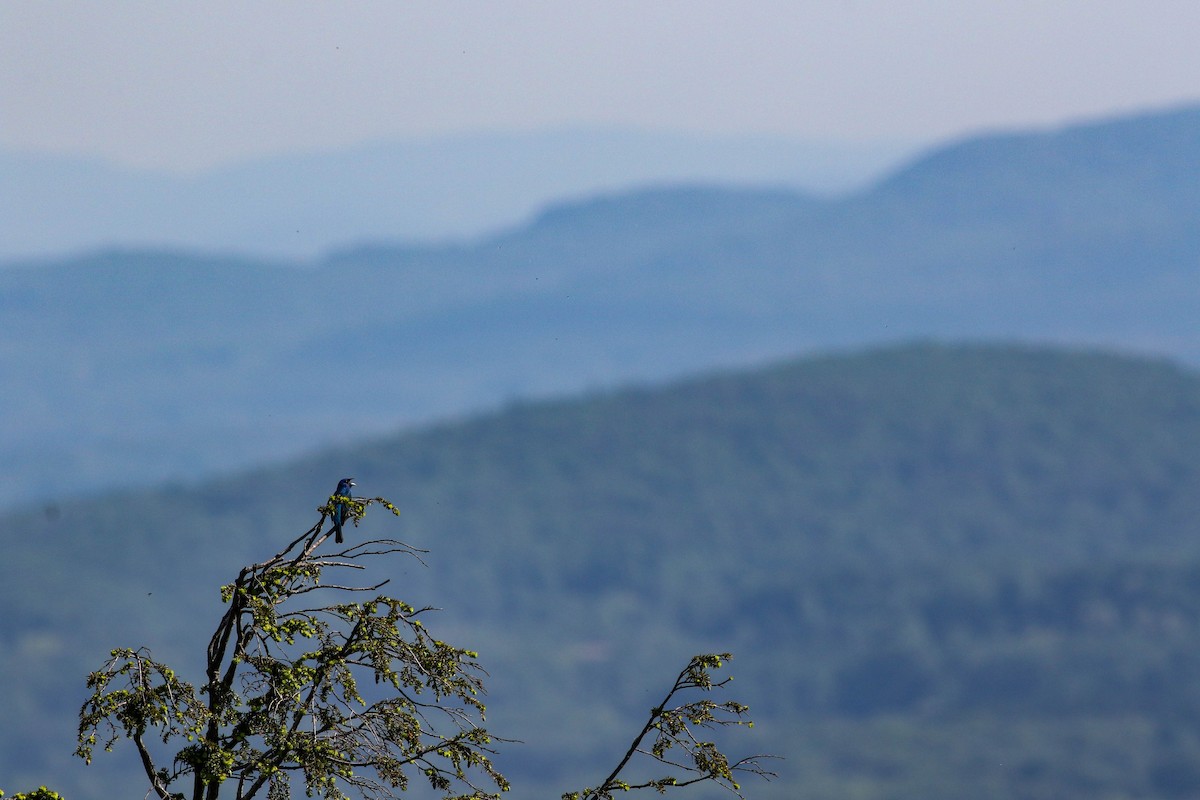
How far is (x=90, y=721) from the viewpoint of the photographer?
625 inches

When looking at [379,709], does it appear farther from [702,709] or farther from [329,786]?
[702,709]

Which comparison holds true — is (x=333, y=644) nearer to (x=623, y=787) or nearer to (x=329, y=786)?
(x=329, y=786)

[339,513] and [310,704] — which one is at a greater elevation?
[339,513]

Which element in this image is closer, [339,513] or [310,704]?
[310,704]

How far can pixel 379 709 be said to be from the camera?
52.4 ft

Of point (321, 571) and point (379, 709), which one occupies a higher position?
point (321, 571)

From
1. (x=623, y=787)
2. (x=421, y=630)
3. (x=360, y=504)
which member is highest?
(x=360, y=504)

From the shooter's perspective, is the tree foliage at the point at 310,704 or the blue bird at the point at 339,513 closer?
the tree foliage at the point at 310,704

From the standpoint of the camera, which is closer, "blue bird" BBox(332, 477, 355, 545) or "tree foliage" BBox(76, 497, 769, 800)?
"tree foliage" BBox(76, 497, 769, 800)

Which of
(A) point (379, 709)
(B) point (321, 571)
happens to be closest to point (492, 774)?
(A) point (379, 709)

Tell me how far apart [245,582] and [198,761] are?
1.48 metres

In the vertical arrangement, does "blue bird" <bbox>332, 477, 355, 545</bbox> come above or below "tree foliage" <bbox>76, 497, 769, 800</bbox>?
above

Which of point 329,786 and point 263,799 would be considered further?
point 263,799

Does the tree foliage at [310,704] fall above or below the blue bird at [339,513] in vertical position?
below
